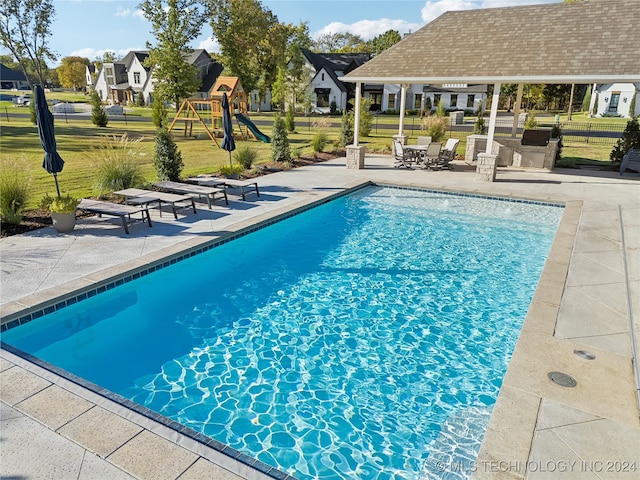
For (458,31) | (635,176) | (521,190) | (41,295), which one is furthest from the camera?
(458,31)

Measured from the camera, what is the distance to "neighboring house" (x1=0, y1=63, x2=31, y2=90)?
300ft

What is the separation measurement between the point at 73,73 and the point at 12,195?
367 ft

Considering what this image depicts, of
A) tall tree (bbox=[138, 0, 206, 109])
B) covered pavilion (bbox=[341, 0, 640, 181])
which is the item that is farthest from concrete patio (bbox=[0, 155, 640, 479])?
tall tree (bbox=[138, 0, 206, 109])

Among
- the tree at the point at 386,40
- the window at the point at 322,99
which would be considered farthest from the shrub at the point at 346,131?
the tree at the point at 386,40

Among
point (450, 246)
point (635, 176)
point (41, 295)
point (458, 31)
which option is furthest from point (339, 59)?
point (41, 295)

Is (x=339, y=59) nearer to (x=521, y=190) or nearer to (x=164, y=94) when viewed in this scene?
(x=164, y=94)

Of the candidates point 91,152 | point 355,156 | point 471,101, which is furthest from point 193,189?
point 471,101

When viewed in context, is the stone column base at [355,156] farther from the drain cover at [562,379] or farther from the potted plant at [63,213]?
the drain cover at [562,379]

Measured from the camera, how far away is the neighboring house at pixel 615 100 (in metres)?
49.0

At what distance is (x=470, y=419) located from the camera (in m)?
4.70

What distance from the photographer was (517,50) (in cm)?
1515

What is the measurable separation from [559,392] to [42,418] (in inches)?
198

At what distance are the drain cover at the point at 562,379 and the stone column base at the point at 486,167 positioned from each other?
11.3 metres

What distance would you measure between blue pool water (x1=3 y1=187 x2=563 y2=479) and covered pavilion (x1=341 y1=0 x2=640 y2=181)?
6473 millimetres
